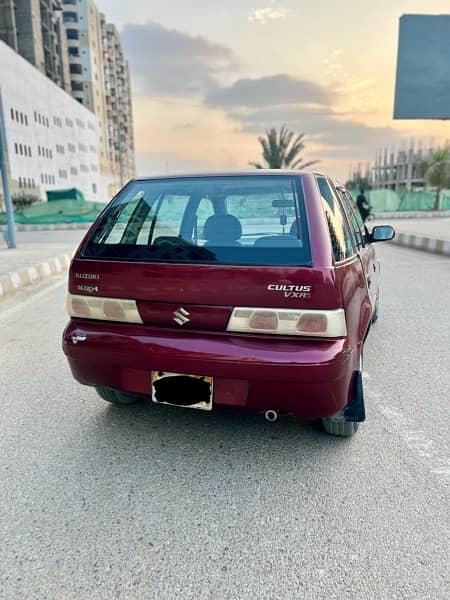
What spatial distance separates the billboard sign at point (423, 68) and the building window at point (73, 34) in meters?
64.3

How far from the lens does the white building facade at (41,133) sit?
38844 mm

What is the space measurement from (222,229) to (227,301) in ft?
1.55

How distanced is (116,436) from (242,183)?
65.6 inches

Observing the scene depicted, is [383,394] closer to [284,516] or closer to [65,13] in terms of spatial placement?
[284,516]

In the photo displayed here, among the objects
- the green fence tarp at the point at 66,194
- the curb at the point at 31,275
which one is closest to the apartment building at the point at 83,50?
the green fence tarp at the point at 66,194

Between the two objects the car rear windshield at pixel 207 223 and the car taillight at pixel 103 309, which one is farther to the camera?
the car taillight at pixel 103 309

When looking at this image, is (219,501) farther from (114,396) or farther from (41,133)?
(41,133)

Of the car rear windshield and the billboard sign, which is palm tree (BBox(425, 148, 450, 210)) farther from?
the car rear windshield

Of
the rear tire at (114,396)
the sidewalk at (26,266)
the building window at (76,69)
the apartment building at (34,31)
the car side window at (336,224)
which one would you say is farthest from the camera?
the building window at (76,69)

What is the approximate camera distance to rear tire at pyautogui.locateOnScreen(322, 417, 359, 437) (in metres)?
2.58

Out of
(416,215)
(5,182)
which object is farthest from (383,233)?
(416,215)

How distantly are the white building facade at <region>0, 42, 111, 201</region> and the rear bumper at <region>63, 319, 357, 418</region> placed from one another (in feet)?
111

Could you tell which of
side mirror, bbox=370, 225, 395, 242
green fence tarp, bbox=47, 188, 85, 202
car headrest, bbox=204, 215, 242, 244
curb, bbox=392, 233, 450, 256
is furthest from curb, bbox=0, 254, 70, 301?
green fence tarp, bbox=47, 188, 85, 202

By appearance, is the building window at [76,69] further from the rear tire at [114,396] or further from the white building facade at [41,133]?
the rear tire at [114,396]
